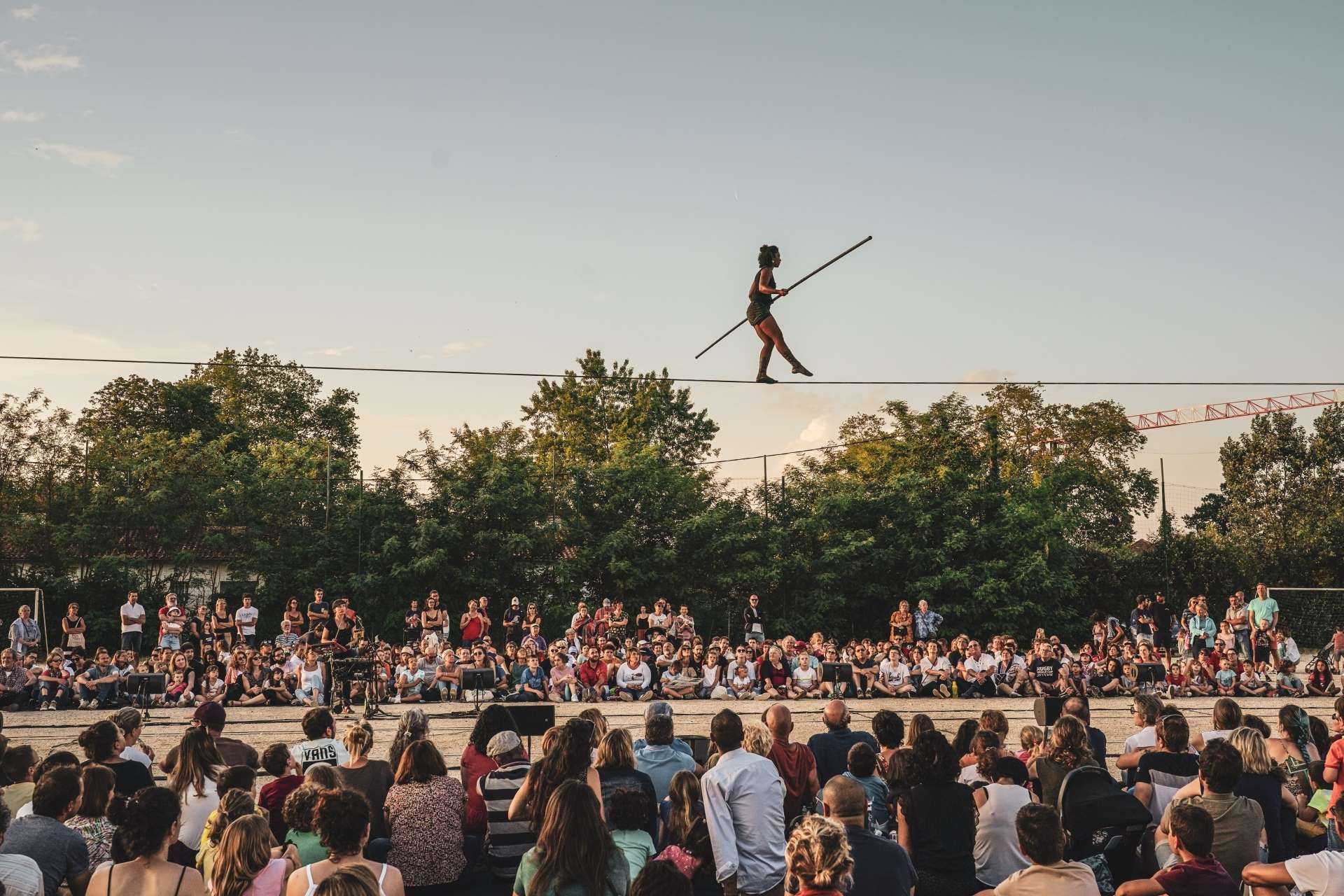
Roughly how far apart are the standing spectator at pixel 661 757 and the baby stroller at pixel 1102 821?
6.02 ft

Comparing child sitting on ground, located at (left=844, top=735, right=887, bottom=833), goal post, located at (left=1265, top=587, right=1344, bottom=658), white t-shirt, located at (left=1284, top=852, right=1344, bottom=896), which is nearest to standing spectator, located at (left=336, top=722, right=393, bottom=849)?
child sitting on ground, located at (left=844, top=735, right=887, bottom=833)

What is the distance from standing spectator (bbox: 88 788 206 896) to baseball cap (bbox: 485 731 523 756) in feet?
5.20

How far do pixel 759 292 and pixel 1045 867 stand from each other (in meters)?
7.99

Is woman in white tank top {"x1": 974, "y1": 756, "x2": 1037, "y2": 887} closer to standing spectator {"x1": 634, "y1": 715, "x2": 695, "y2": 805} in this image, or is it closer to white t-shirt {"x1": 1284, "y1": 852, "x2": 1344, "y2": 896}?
white t-shirt {"x1": 1284, "y1": 852, "x2": 1344, "y2": 896}

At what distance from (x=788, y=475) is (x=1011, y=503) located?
219 inches

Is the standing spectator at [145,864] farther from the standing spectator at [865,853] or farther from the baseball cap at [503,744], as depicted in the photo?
the standing spectator at [865,853]

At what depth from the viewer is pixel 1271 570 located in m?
32.4

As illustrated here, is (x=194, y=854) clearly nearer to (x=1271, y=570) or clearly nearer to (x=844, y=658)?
(x=844, y=658)

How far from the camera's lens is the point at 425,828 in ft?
16.7

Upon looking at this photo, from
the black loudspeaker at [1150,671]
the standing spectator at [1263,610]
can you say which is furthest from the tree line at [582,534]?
the black loudspeaker at [1150,671]

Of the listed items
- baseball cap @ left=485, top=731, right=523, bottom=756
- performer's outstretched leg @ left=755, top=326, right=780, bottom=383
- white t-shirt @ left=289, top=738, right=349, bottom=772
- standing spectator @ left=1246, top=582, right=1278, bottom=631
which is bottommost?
white t-shirt @ left=289, top=738, right=349, bottom=772

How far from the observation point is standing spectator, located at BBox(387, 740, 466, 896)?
506cm

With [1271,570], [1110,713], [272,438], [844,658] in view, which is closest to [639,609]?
[844,658]

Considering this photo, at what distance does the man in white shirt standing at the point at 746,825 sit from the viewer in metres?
4.91
